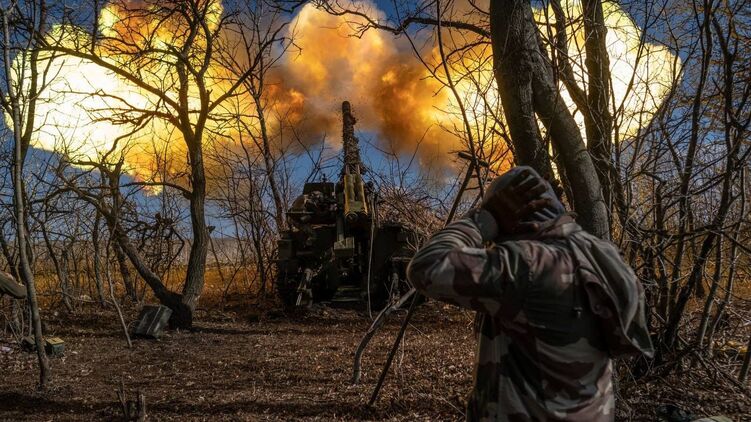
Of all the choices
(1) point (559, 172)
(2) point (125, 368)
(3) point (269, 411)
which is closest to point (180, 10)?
(2) point (125, 368)

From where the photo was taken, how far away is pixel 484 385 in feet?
6.42

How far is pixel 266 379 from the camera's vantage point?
6.34m

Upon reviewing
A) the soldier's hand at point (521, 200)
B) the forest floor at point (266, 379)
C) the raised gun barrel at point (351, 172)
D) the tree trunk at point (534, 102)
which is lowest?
the forest floor at point (266, 379)

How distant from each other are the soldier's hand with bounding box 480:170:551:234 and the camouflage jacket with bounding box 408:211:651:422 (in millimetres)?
65

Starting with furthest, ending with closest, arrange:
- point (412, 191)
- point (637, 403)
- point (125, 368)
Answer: point (412, 191), point (125, 368), point (637, 403)

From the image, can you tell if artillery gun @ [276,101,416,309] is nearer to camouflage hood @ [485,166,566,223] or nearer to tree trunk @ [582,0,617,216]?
tree trunk @ [582,0,617,216]

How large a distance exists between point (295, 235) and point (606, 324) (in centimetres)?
1133

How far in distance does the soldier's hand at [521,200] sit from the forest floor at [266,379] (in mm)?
3044

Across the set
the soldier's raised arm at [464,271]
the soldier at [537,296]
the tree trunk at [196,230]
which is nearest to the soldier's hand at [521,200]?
the soldier at [537,296]

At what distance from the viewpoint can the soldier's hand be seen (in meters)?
1.88

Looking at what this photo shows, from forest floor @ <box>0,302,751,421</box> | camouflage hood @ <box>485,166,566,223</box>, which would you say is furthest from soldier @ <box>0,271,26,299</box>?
camouflage hood @ <box>485,166,566,223</box>

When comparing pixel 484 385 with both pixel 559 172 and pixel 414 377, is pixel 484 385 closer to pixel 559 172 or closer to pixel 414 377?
pixel 559 172

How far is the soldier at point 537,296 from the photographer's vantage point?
5.78ft

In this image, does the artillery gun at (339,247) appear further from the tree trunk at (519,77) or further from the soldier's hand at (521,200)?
the soldier's hand at (521,200)
